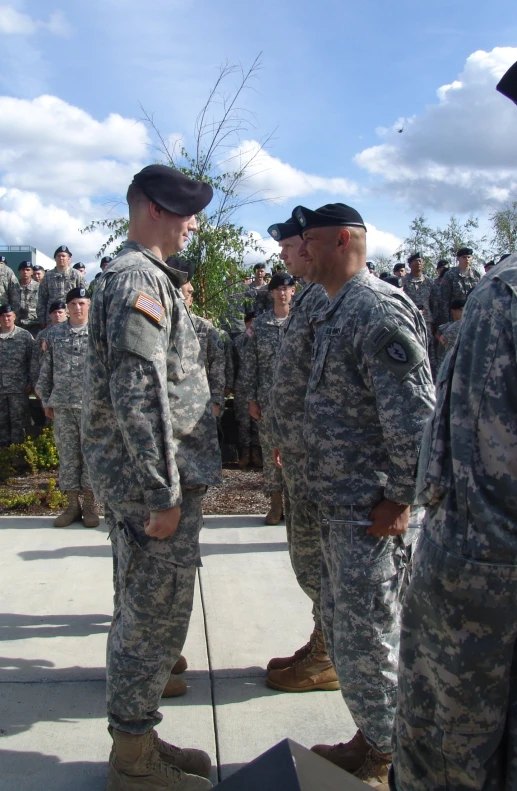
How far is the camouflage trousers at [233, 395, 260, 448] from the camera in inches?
360

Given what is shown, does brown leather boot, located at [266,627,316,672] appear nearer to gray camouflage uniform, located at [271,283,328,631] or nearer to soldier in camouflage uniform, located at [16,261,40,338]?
gray camouflage uniform, located at [271,283,328,631]

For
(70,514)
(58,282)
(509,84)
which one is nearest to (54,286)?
(58,282)

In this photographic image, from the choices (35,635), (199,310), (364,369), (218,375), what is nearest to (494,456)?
(364,369)

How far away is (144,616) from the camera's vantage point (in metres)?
2.43

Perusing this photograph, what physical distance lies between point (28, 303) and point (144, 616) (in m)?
11.5

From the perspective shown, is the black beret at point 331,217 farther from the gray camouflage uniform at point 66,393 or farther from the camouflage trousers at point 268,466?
the gray camouflage uniform at point 66,393

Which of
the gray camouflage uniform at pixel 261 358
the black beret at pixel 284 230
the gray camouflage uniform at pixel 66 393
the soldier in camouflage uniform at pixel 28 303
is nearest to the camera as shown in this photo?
the black beret at pixel 284 230

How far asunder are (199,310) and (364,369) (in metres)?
5.88

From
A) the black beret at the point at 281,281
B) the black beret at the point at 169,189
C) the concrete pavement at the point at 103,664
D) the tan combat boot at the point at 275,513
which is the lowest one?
the concrete pavement at the point at 103,664

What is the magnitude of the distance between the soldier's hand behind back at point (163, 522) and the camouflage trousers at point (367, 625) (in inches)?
22.8

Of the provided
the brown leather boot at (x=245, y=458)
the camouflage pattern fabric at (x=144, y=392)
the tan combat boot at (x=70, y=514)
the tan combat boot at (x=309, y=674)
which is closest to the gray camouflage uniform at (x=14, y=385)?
the brown leather boot at (x=245, y=458)

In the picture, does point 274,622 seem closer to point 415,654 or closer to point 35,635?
point 35,635

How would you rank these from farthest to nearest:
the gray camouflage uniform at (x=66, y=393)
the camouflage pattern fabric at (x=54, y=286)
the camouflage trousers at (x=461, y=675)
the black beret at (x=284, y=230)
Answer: the camouflage pattern fabric at (x=54, y=286) < the gray camouflage uniform at (x=66, y=393) < the black beret at (x=284, y=230) < the camouflage trousers at (x=461, y=675)

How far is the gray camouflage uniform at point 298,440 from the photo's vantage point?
10.4ft
